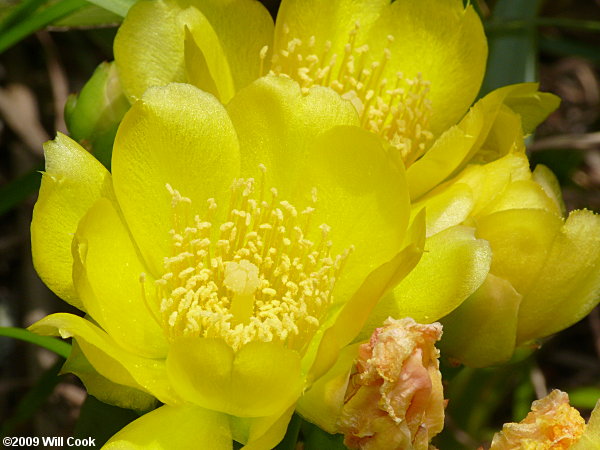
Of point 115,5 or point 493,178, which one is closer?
point 493,178

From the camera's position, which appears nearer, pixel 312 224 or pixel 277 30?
pixel 312 224

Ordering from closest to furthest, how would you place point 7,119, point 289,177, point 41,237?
point 41,237 → point 289,177 → point 7,119

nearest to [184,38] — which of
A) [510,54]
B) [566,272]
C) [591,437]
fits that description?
[566,272]

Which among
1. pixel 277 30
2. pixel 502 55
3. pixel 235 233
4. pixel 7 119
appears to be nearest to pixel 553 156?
pixel 502 55

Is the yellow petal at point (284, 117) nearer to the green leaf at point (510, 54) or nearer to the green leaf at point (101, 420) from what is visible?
the green leaf at point (101, 420)

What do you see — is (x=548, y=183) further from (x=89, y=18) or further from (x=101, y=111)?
(x=89, y=18)

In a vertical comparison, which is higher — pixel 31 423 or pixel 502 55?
pixel 502 55

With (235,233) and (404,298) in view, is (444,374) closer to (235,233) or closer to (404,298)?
(404,298)
